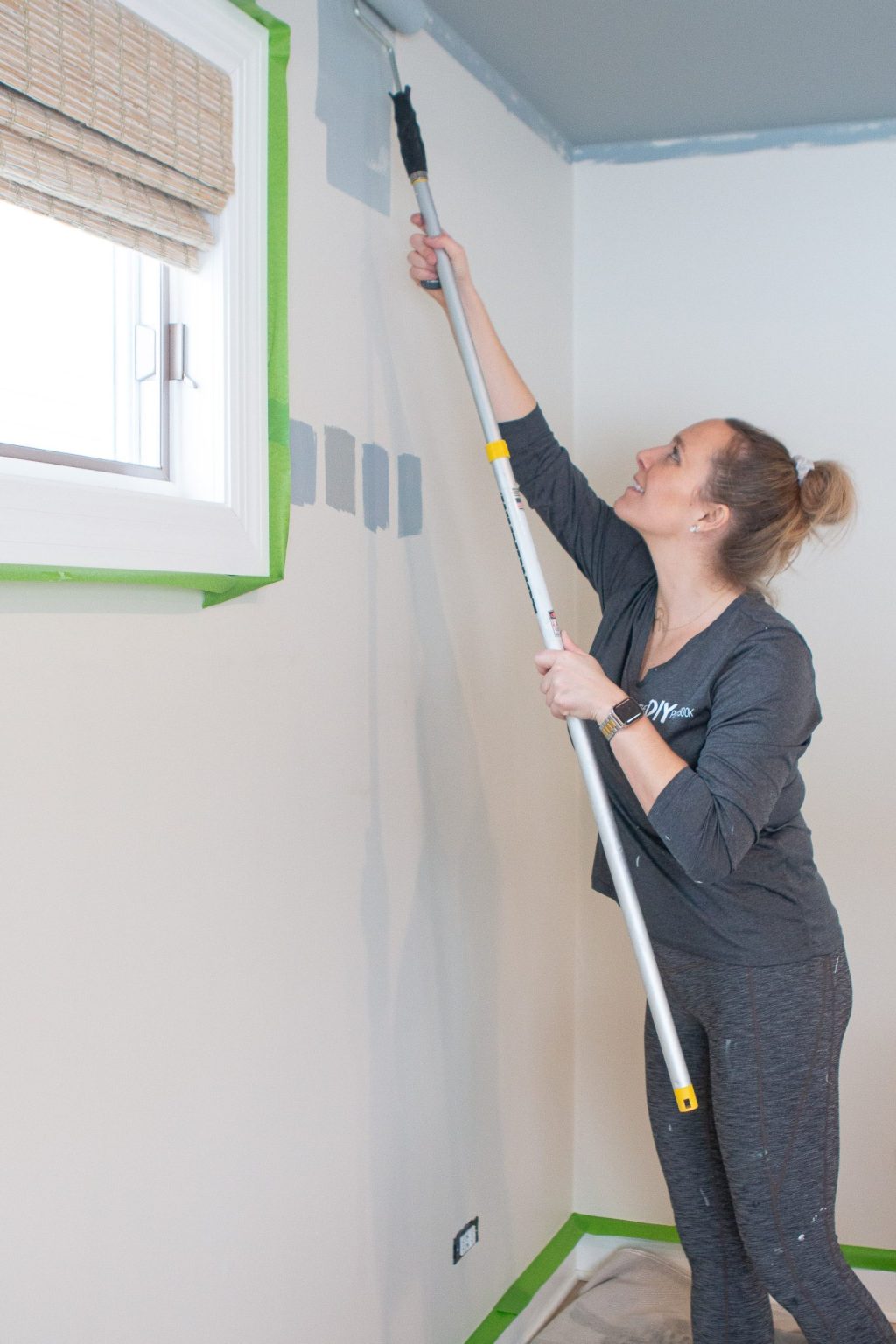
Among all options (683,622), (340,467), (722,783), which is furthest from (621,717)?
(340,467)

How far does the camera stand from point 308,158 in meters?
1.59

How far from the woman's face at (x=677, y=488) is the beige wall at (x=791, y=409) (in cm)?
84

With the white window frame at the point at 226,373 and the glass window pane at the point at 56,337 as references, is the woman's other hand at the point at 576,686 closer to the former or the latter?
the white window frame at the point at 226,373

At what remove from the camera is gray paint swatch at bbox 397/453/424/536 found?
186 centimetres

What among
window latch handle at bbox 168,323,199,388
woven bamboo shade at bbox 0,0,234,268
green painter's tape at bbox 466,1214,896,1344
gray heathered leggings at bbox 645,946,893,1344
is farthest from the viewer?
green painter's tape at bbox 466,1214,896,1344

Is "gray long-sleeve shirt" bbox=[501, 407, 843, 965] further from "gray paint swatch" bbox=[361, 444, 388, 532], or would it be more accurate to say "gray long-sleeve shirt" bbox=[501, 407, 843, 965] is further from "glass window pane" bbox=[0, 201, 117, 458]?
"glass window pane" bbox=[0, 201, 117, 458]

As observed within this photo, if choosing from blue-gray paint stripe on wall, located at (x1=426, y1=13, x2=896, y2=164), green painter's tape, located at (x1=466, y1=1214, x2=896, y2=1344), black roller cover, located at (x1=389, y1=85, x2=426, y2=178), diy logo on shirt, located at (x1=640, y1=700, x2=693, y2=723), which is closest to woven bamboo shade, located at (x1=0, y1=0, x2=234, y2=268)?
black roller cover, located at (x1=389, y1=85, x2=426, y2=178)

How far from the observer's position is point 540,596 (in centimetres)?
161

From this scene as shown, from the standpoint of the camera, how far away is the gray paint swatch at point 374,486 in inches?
68.7

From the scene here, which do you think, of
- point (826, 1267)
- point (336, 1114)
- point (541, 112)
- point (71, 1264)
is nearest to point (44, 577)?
point (71, 1264)

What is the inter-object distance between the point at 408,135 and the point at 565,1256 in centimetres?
211

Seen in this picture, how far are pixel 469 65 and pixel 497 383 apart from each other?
675mm

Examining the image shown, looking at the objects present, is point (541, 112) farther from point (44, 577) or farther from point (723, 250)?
point (44, 577)

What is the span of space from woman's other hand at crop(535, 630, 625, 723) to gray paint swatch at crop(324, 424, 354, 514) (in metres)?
0.35
